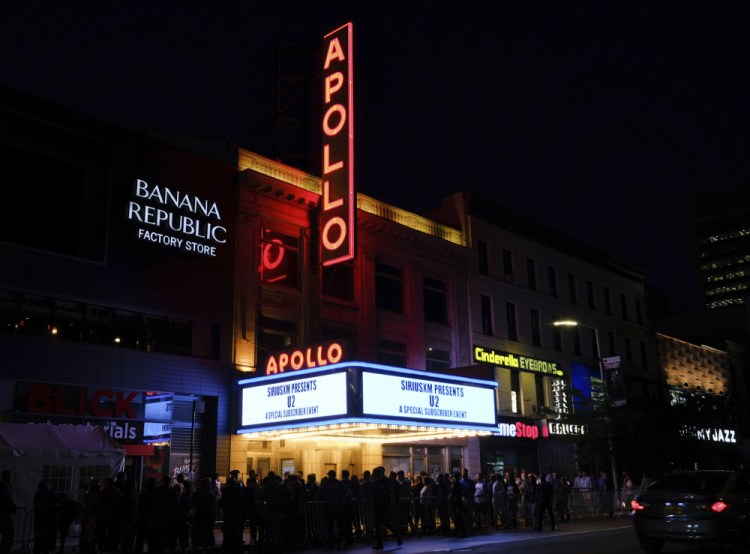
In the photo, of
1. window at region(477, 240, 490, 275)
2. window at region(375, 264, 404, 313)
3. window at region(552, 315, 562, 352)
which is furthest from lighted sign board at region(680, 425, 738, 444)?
window at region(375, 264, 404, 313)

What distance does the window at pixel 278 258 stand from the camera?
28656 millimetres

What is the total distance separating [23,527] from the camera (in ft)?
56.9

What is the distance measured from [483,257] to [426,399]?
47.9 ft

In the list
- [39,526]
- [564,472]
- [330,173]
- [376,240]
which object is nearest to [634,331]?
[564,472]

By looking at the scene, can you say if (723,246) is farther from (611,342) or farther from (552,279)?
(552,279)

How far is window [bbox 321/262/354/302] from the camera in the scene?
100 feet

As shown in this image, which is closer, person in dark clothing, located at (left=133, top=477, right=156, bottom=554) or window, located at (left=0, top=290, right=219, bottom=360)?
person in dark clothing, located at (left=133, top=477, right=156, bottom=554)

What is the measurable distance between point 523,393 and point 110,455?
2404 cm

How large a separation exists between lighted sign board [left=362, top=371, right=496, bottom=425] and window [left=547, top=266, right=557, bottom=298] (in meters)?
16.1

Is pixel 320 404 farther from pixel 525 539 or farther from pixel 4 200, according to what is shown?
pixel 4 200

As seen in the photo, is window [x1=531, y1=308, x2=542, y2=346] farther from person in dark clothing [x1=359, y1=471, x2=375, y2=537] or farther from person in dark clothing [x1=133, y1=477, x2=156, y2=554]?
person in dark clothing [x1=133, y1=477, x2=156, y2=554]

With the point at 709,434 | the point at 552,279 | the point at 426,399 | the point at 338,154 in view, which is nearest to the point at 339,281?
the point at 338,154

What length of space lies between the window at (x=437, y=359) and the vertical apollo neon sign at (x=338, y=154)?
830 cm

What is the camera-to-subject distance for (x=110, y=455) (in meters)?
19.4
